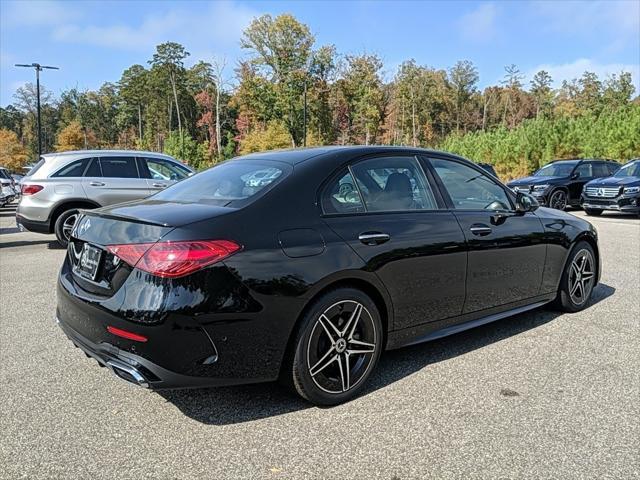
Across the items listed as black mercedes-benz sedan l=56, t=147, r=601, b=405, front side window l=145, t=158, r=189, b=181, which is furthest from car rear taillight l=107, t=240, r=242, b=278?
front side window l=145, t=158, r=189, b=181

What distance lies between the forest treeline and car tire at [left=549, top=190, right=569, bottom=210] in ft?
28.1

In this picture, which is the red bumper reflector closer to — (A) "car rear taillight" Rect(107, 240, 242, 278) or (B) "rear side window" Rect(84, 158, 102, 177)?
(A) "car rear taillight" Rect(107, 240, 242, 278)

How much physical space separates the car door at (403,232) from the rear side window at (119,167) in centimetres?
753

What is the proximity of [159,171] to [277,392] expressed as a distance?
26.0 ft

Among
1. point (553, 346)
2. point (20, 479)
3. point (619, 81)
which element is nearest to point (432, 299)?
point (553, 346)

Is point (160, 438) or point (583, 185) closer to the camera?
point (160, 438)

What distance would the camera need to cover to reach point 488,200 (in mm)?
4398

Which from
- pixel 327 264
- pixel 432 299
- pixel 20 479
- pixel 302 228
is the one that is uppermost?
pixel 302 228

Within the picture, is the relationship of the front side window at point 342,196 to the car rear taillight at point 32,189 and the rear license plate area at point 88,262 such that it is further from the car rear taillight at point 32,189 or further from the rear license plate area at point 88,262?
the car rear taillight at point 32,189

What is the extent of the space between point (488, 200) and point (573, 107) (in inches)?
2745

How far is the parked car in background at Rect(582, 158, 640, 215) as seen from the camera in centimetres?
1465

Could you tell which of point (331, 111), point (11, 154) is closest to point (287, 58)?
point (331, 111)

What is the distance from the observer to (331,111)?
57.1m

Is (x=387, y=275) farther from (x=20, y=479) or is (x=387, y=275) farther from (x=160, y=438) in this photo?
(x=20, y=479)
